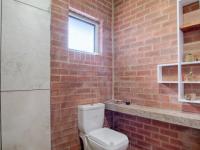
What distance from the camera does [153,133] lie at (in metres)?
2.15

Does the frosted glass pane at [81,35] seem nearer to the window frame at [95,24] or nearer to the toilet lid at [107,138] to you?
the window frame at [95,24]

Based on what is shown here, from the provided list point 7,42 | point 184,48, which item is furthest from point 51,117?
point 184,48

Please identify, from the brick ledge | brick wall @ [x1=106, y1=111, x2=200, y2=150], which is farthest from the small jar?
brick wall @ [x1=106, y1=111, x2=200, y2=150]

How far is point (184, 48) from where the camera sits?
190 cm

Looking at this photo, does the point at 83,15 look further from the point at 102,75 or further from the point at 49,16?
the point at 102,75

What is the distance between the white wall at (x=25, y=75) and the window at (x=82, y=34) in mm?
473

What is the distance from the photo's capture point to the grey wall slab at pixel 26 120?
1.50m

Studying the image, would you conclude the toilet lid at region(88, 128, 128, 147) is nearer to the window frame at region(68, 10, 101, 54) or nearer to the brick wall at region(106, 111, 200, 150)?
the brick wall at region(106, 111, 200, 150)

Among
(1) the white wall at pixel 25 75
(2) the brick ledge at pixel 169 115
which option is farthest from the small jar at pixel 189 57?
(1) the white wall at pixel 25 75

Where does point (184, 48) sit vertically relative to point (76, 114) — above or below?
above

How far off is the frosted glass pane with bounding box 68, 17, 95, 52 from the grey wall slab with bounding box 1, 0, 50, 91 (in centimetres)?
47

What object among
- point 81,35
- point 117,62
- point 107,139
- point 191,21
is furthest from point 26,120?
point 191,21

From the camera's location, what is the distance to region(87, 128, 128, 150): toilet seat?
5.86 feet

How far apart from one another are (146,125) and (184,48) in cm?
115
